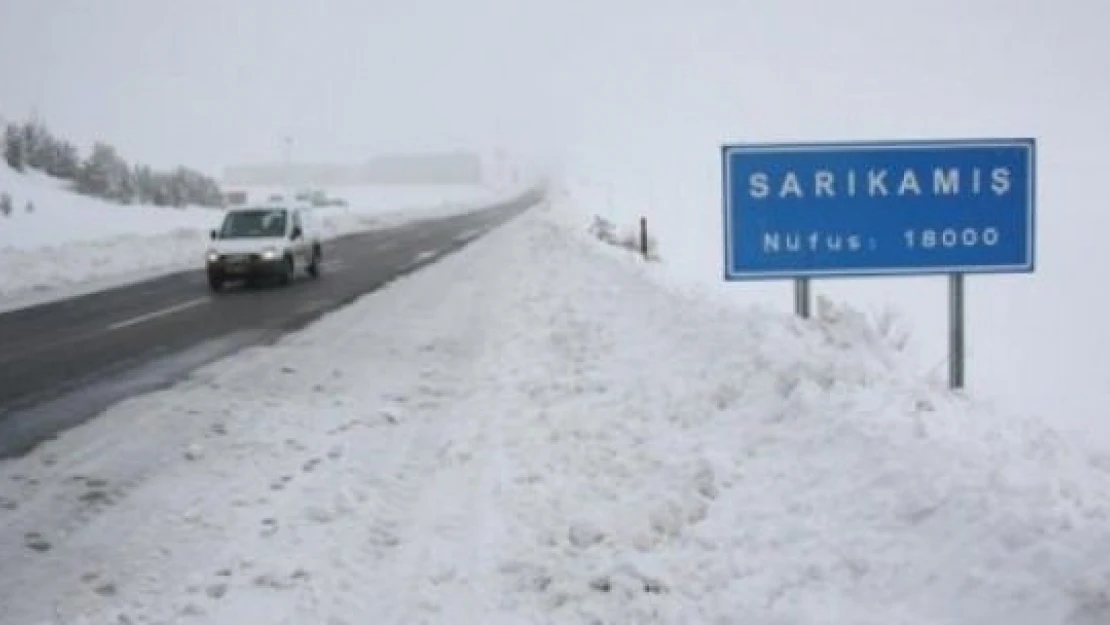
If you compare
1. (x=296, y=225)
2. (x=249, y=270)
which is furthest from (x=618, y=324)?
(x=296, y=225)

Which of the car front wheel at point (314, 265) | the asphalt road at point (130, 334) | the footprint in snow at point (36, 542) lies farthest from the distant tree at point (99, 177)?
the footprint in snow at point (36, 542)

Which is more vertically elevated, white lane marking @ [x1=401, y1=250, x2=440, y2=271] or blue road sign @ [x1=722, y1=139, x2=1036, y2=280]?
blue road sign @ [x1=722, y1=139, x2=1036, y2=280]

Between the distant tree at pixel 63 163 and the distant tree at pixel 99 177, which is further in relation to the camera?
the distant tree at pixel 63 163

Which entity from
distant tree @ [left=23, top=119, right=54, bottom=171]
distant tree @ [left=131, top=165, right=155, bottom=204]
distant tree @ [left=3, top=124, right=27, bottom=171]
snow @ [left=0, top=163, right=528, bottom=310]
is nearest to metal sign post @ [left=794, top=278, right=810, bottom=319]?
snow @ [left=0, top=163, right=528, bottom=310]

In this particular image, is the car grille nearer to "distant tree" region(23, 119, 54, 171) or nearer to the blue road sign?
the blue road sign

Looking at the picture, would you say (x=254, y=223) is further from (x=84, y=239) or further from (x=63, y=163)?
(x=63, y=163)

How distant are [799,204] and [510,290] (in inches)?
459

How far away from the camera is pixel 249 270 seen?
23719 millimetres

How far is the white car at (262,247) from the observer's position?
77.4 feet

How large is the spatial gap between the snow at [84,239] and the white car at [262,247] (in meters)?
2.76

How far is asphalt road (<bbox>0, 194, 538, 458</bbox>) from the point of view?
10.6 m

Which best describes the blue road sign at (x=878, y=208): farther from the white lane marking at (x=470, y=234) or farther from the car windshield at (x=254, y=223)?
the white lane marking at (x=470, y=234)

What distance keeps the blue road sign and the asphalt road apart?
6.12 metres

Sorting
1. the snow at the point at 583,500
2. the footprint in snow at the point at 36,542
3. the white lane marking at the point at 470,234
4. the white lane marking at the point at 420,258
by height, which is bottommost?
the footprint in snow at the point at 36,542
